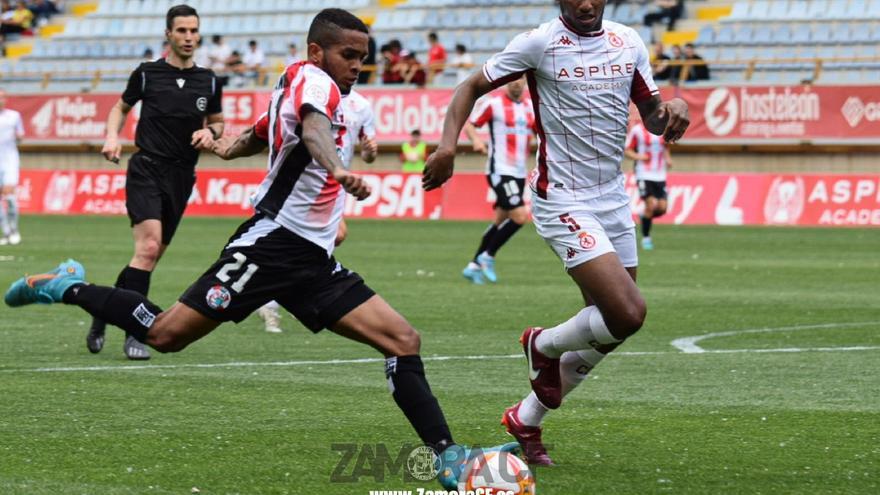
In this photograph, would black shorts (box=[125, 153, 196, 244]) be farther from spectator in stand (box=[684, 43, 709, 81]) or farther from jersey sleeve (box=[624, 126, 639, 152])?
spectator in stand (box=[684, 43, 709, 81])

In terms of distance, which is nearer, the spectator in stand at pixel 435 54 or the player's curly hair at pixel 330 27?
the player's curly hair at pixel 330 27

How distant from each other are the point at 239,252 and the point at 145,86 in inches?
195

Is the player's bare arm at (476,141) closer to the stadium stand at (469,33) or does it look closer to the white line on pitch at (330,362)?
the white line on pitch at (330,362)

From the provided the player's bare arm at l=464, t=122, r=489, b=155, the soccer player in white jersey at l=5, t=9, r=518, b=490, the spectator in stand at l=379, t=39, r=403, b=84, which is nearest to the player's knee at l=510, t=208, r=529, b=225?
the player's bare arm at l=464, t=122, r=489, b=155

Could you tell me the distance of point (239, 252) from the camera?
21.5 ft

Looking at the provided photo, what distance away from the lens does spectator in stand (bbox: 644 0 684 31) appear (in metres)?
33.6

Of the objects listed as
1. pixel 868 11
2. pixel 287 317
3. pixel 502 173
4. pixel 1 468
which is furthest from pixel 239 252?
pixel 868 11

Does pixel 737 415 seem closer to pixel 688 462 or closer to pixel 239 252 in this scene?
pixel 688 462

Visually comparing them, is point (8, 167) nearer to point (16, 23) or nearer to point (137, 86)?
point (137, 86)

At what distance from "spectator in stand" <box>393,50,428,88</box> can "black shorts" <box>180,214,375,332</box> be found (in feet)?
89.7

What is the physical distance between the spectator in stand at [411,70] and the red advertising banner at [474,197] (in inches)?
107

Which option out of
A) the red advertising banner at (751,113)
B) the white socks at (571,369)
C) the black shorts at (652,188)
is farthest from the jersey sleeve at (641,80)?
the red advertising banner at (751,113)

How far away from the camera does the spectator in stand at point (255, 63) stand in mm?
36281

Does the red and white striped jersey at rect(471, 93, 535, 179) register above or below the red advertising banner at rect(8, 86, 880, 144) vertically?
above
